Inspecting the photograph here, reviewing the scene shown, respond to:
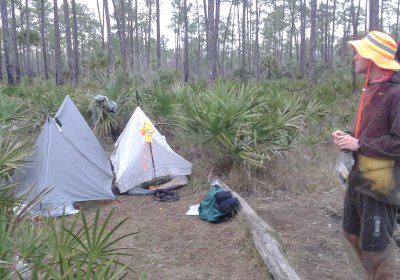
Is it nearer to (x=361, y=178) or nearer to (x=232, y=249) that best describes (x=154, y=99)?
(x=232, y=249)

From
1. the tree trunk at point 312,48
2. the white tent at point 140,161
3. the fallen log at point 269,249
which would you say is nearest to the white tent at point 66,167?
the white tent at point 140,161

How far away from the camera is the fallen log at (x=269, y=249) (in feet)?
12.0

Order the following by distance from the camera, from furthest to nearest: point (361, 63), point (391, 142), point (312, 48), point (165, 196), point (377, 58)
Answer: point (312, 48)
point (165, 196)
point (361, 63)
point (377, 58)
point (391, 142)

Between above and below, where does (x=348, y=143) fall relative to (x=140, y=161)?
above

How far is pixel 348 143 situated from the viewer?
285cm

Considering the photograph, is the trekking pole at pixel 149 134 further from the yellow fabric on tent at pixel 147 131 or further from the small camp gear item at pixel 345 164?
the small camp gear item at pixel 345 164

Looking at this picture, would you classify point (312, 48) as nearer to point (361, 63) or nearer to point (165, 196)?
point (165, 196)

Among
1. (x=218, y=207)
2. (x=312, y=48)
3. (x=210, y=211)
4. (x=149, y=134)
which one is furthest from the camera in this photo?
(x=312, y=48)

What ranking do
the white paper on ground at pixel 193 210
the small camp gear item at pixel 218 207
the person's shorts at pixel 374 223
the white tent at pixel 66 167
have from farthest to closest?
the white tent at pixel 66 167 < the white paper on ground at pixel 193 210 < the small camp gear item at pixel 218 207 < the person's shorts at pixel 374 223

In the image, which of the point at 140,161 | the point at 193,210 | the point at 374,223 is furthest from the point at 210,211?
the point at 374,223

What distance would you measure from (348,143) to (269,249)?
169 centimetres

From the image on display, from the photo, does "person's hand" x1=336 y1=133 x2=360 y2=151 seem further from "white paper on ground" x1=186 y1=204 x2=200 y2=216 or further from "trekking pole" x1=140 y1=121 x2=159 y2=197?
"trekking pole" x1=140 y1=121 x2=159 y2=197

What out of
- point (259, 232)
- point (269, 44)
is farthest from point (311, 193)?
point (269, 44)

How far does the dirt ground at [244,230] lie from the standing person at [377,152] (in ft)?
1.58
